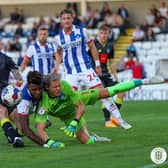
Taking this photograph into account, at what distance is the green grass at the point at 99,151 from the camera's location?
9078 mm

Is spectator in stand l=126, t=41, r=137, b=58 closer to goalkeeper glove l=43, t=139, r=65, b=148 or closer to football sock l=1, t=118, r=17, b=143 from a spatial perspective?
football sock l=1, t=118, r=17, b=143

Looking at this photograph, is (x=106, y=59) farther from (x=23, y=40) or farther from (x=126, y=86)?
(x=23, y=40)

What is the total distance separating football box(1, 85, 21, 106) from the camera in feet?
36.8

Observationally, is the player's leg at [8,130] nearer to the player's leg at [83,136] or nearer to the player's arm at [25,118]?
the player's arm at [25,118]

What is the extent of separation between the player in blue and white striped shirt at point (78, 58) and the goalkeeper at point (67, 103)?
2.53m

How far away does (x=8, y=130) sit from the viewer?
11.2 meters

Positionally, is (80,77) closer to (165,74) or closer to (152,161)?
(152,161)

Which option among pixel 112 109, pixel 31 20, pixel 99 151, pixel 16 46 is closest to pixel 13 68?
pixel 99 151

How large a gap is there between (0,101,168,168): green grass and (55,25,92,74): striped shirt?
115cm

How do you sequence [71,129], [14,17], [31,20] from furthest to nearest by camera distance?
1. [14,17]
2. [31,20]
3. [71,129]

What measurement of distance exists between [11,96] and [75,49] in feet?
9.66

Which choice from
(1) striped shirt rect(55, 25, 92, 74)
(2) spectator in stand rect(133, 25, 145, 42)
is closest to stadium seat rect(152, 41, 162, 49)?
(2) spectator in stand rect(133, 25, 145, 42)

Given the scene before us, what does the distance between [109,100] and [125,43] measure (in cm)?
1769

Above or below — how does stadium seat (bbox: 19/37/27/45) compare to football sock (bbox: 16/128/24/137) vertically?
above
